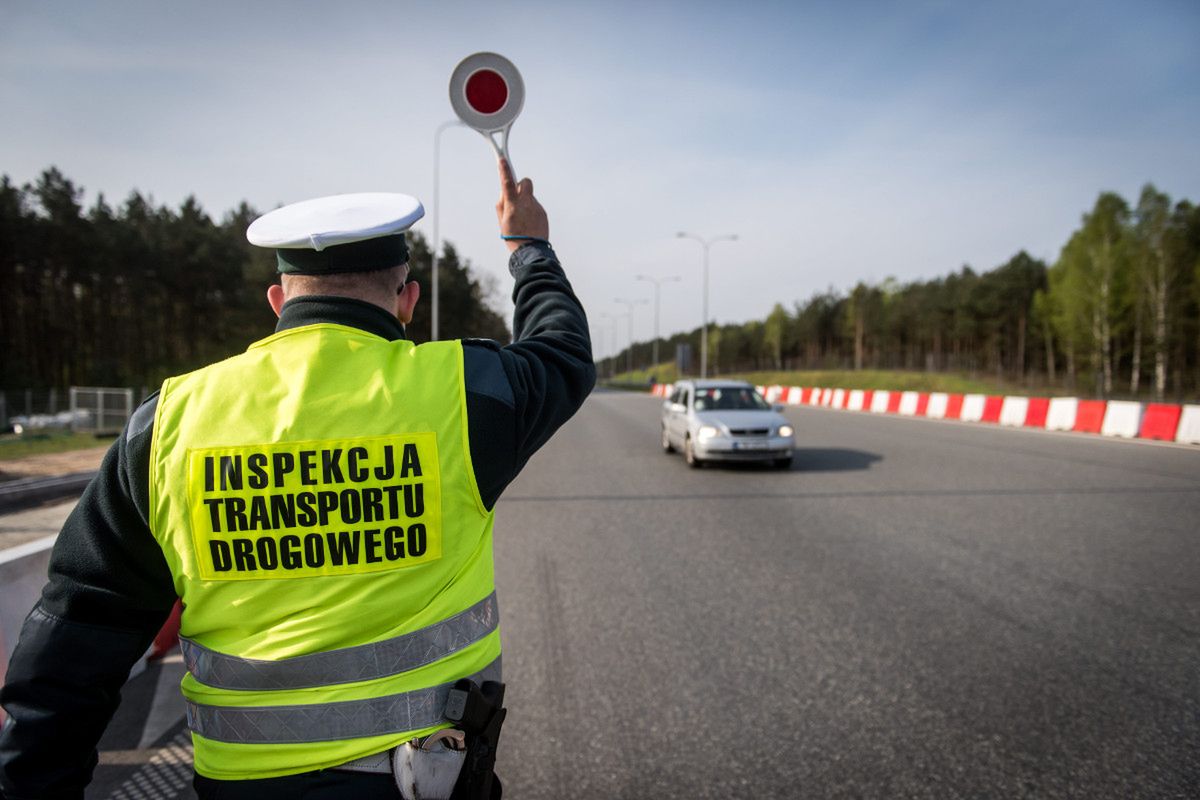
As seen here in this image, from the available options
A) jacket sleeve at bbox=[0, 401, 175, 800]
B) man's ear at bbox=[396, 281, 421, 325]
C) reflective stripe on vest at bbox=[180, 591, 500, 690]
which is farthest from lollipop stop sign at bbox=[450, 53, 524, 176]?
reflective stripe on vest at bbox=[180, 591, 500, 690]

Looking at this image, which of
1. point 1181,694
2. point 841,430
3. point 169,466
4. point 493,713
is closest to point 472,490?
point 493,713

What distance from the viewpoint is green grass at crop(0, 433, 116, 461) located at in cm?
1756

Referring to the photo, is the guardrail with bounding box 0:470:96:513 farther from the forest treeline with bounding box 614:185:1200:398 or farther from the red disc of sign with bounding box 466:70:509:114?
the forest treeline with bounding box 614:185:1200:398

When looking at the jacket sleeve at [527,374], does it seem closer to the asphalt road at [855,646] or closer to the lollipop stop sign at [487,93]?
the lollipop stop sign at [487,93]

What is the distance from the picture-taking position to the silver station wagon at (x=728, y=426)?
12.0 meters

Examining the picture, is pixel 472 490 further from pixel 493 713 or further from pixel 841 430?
pixel 841 430

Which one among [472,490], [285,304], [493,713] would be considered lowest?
[493,713]

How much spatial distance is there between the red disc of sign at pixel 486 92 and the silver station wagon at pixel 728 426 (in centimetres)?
1029

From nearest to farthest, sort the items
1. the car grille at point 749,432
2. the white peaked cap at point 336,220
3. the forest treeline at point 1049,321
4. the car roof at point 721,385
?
the white peaked cap at point 336,220, the car grille at point 749,432, the car roof at point 721,385, the forest treeline at point 1049,321

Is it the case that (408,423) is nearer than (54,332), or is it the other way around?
(408,423)

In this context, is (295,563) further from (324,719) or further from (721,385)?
(721,385)

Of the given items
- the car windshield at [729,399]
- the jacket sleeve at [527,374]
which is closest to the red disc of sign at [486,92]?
the jacket sleeve at [527,374]

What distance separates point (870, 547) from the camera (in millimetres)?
6766

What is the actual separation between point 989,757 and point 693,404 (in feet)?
34.2
